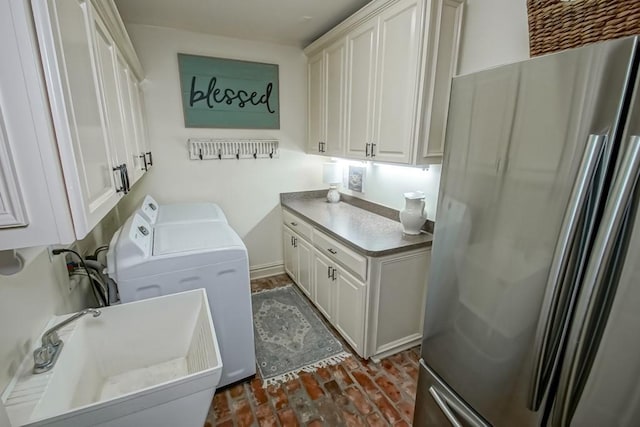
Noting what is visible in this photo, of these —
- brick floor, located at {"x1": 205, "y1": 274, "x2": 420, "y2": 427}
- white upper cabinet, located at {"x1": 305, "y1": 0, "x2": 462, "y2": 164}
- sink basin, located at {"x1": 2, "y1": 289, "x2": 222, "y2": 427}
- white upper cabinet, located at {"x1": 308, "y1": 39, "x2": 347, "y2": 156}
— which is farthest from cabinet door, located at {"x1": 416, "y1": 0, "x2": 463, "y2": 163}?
sink basin, located at {"x1": 2, "y1": 289, "x2": 222, "y2": 427}

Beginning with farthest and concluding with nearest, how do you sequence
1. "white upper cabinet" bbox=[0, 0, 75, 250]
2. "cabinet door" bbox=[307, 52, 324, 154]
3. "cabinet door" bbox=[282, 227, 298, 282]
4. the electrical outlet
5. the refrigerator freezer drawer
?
1. "cabinet door" bbox=[282, 227, 298, 282]
2. "cabinet door" bbox=[307, 52, 324, 154]
3. the electrical outlet
4. the refrigerator freezer drawer
5. "white upper cabinet" bbox=[0, 0, 75, 250]

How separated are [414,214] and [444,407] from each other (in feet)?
3.78

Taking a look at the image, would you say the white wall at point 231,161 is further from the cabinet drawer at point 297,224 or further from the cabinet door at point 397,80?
the cabinet door at point 397,80

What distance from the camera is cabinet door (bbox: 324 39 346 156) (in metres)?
2.45

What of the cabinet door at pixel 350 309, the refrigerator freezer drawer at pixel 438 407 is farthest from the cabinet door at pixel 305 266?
the refrigerator freezer drawer at pixel 438 407

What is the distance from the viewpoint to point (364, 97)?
2207 mm

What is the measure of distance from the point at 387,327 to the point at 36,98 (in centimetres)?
208

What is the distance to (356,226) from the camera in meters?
2.29

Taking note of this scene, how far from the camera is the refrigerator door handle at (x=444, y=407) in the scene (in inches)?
44.9

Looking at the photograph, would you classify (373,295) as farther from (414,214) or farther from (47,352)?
(47,352)

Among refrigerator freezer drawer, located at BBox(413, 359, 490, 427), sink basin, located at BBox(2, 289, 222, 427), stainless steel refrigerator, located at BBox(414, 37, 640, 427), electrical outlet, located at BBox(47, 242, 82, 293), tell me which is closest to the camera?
stainless steel refrigerator, located at BBox(414, 37, 640, 427)

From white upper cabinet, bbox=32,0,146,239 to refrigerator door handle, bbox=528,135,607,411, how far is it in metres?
1.23

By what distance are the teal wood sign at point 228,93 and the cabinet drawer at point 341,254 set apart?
1419mm

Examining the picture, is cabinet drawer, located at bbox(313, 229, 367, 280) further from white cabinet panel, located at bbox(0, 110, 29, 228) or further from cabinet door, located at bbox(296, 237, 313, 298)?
white cabinet panel, located at bbox(0, 110, 29, 228)
